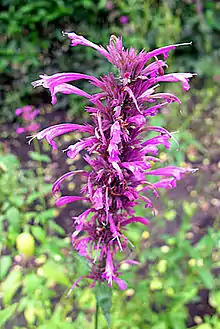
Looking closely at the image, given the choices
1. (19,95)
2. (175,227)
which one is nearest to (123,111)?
(175,227)

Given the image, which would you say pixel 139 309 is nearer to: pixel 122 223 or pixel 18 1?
pixel 122 223

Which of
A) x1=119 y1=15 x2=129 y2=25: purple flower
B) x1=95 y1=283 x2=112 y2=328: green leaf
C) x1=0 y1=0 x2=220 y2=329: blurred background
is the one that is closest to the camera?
x1=95 y1=283 x2=112 y2=328: green leaf

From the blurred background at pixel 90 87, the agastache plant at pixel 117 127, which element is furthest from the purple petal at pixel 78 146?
the blurred background at pixel 90 87

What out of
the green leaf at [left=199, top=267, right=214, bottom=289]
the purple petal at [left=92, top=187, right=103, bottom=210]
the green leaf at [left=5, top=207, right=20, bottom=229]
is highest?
the purple petal at [left=92, top=187, right=103, bottom=210]

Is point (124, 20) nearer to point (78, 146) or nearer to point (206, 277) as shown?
point (206, 277)

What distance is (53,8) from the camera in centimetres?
326

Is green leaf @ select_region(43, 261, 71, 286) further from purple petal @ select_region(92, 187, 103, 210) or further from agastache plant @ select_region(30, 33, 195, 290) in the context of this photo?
purple petal @ select_region(92, 187, 103, 210)

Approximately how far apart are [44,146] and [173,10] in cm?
176

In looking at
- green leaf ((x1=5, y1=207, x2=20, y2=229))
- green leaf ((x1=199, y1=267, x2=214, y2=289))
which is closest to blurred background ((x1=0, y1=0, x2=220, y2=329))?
green leaf ((x1=199, y1=267, x2=214, y2=289))

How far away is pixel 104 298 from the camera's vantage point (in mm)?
991

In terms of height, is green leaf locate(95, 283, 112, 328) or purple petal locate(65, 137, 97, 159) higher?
purple petal locate(65, 137, 97, 159)

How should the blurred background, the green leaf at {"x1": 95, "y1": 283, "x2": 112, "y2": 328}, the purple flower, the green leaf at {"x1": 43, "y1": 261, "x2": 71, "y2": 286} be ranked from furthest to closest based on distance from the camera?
the purple flower → the blurred background → the green leaf at {"x1": 43, "y1": 261, "x2": 71, "y2": 286} → the green leaf at {"x1": 95, "y1": 283, "x2": 112, "y2": 328}

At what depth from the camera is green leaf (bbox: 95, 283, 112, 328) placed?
3.19 ft

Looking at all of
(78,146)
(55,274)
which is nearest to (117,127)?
(78,146)
